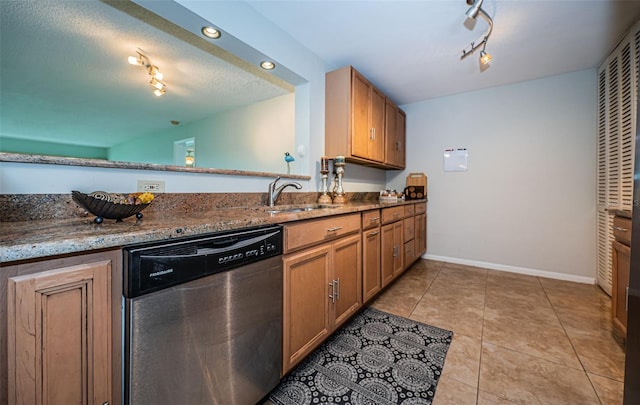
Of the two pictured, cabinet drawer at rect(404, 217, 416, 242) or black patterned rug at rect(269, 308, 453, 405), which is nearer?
black patterned rug at rect(269, 308, 453, 405)

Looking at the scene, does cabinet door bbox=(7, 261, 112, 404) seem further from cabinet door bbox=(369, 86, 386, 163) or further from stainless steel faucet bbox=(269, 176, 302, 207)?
cabinet door bbox=(369, 86, 386, 163)

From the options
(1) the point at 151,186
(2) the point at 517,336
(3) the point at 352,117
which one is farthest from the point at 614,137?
(1) the point at 151,186

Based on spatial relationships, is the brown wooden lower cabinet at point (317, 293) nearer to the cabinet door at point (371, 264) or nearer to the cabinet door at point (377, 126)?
the cabinet door at point (371, 264)

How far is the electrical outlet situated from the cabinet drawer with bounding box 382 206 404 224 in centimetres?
170

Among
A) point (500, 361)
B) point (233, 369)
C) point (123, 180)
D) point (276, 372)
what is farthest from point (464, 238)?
point (123, 180)

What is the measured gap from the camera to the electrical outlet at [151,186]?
1.17 metres

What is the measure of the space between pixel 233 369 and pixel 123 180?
39.1 inches

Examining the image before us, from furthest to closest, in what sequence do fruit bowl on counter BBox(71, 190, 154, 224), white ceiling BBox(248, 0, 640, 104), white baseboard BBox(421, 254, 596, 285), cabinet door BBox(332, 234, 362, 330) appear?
white baseboard BBox(421, 254, 596, 285)
white ceiling BBox(248, 0, 640, 104)
cabinet door BBox(332, 234, 362, 330)
fruit bowl on counter BBox(71, 190, 154, 224)

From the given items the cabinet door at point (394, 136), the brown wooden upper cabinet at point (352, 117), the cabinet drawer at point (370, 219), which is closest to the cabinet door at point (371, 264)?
the cabinet drawer at point (370, 219)

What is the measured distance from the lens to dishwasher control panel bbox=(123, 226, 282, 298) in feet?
2.27

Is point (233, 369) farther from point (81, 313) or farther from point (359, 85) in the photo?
point (359, 85)

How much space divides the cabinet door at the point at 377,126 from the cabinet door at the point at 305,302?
64.3 inches

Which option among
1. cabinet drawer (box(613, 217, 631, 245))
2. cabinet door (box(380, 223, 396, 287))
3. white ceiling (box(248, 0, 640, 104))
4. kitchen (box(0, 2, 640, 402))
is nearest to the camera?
cabinet drawer (box(613, 217, 631, 245))

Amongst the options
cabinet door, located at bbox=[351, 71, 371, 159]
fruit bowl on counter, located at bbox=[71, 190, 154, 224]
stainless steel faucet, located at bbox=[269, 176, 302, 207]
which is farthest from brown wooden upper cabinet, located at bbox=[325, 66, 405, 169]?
fruit bowl on counter, located at bbox=[71, 190, 154, 224]
